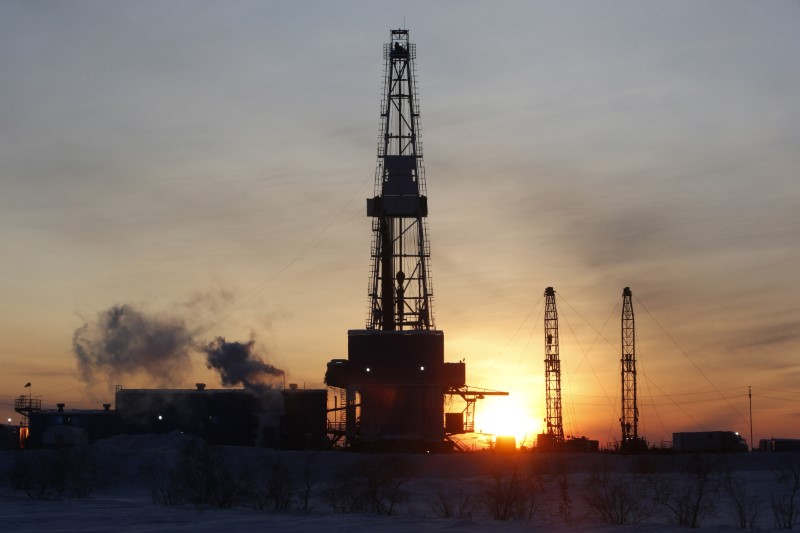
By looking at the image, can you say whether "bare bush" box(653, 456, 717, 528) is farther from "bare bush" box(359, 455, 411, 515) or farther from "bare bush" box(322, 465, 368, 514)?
"bare bush" box(322, 465, 368, 514)

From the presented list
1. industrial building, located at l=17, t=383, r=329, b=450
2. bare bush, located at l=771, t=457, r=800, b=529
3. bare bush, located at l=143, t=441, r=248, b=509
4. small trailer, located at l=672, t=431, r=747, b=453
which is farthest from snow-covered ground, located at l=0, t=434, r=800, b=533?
small trailer, located at l=672, t=431, r=747, b=453

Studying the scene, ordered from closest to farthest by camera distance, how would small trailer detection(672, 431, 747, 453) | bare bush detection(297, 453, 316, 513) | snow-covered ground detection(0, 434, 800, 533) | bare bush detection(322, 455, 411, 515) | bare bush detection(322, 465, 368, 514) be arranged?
snow-covered ground detection(0, 434, 800, 533) → bare bush detection(322, 465, 368, 514) → bare bush detection(322, 455, 411, 515) → bare bush detection(297, 453, 316, 513) → small trailer detection(672, 431, 747, 453)

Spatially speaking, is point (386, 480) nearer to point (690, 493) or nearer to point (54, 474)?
point (690, 493)

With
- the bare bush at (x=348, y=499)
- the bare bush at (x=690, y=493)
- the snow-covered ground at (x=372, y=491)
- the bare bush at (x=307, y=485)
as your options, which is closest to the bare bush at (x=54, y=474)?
the snow-covered ground at (x=372, y=491)

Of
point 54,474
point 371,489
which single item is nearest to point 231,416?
point 54,474

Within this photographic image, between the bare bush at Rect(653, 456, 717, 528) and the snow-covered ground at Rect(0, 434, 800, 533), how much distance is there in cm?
16

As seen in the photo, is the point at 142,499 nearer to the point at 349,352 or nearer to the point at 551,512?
the point at 551,512

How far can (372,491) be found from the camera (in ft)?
131

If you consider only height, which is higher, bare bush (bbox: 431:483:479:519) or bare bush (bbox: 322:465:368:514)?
bare bush (bbox: 322:465:368:514)

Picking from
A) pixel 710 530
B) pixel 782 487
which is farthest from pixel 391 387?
pixel 710 530

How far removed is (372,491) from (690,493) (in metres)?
12.3

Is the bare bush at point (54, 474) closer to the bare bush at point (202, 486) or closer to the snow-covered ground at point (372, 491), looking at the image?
the snow-covered ground at point (372, 491)

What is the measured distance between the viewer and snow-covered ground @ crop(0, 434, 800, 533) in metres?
33.2

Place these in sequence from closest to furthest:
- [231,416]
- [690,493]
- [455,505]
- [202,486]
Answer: [690,493] < [202,486] < [455,505] < [231,416]
